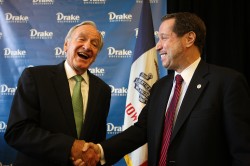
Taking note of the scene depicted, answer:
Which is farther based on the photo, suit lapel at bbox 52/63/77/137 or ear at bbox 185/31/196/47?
ear at bbox 185/31/196/47

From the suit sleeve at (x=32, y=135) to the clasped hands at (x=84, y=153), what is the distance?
59 mm

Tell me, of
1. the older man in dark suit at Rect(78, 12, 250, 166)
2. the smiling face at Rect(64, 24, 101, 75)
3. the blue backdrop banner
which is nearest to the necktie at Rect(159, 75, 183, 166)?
the older man in dark suit at Rect(78, 12, 250, 166)

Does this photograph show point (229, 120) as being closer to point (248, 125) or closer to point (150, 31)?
point (248, 125)

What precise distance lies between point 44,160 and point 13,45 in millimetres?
2752

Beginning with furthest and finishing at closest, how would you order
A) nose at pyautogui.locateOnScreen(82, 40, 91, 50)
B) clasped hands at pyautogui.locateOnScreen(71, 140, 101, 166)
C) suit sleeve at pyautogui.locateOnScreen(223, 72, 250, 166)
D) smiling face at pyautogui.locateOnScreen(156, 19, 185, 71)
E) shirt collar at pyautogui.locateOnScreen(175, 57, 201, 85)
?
nose at pyautogui.locateOnScreen(82, 40, 91, 50) < smiling face at pyautogui.locateOnScreen(156, 19, 185, 71) < shirt collar at pyautogui.locateOnScreen(175, 57, 201, 85) < clasped hands at pyautogui.locateOnScreen(71, 140, 101, 166) < suit sleeve at pyautogui.locateOnScreen(223, 72, 250, 166)

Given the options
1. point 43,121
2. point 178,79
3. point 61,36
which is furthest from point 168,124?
point 61,36

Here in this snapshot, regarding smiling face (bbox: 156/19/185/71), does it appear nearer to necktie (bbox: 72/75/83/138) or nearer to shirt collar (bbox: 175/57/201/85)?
shirt collar (bbox: 175/57/201/85)

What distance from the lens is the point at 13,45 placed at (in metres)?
4.41

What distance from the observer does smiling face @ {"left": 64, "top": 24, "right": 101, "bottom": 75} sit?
2.39m

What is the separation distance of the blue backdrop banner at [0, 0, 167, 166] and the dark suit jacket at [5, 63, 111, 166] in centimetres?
211

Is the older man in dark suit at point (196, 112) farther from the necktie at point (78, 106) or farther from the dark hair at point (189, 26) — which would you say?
the necktie at point (78, 106)

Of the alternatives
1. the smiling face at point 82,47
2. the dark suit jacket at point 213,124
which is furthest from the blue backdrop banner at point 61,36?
the dark suit jacket at point 213,124

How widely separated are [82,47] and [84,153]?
83cm

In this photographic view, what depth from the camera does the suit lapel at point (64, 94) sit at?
2123 millimetres
